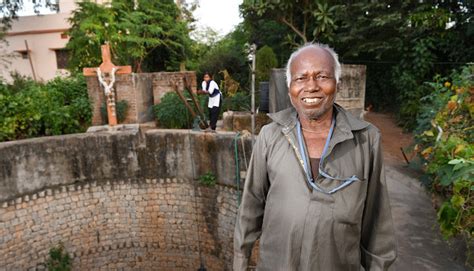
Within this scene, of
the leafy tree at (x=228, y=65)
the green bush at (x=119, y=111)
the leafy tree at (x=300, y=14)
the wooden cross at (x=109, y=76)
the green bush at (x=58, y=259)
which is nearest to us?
the green bush at (x=58, y=259)

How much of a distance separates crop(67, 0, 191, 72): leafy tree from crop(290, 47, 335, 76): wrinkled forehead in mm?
10546

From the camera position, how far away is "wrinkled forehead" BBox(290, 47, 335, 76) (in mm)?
1582

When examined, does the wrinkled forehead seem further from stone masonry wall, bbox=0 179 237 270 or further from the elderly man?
stone masonry wall, bbox=0 179 237 270

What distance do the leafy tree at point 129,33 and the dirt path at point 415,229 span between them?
922 cm

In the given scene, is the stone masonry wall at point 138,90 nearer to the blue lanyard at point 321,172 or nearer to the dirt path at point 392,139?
the dirt path at point 392,139

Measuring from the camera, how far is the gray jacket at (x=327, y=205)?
5.05 feet

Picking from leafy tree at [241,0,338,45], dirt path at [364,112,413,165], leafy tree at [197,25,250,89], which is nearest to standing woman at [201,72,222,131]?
dirt path at [364,112,413,165]

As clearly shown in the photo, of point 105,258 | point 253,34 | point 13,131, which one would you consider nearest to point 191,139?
point 105,258

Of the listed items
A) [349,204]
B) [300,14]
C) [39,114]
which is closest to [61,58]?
[39,114]

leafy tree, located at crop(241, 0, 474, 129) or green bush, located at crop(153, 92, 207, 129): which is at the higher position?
leafy tree, located at crop(241, 0, 474, 129)

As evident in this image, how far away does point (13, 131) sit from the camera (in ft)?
23.2

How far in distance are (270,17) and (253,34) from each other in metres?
2.68

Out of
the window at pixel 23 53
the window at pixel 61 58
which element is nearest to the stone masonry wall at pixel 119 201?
the window at pixel 61 58

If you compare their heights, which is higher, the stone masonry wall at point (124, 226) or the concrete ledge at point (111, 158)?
the concrete ledge at point (111, 158)
